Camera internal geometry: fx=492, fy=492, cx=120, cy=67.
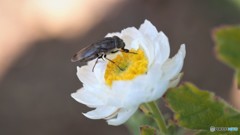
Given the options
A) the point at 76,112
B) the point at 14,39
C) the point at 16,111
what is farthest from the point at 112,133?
the point at 14,39

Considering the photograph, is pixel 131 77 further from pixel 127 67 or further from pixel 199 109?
pixel 199 109

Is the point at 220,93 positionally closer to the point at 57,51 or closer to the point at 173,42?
the point at 173,42

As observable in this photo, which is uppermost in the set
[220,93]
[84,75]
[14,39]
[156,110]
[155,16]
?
[14,39]

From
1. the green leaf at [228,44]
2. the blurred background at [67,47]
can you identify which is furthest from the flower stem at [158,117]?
the blurred background at [67,47]

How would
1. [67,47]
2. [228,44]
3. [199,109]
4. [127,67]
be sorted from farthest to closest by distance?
[67,47], [127,67], [199,109], [228,44]

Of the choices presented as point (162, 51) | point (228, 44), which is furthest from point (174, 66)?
point (228, 44)

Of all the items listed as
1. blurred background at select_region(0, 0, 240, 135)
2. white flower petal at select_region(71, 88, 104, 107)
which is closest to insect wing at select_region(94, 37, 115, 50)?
white flower petal at select_region(71, 88, 104, 107)

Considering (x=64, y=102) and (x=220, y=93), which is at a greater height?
(x=64, y=102)

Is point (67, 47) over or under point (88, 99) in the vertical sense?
over
